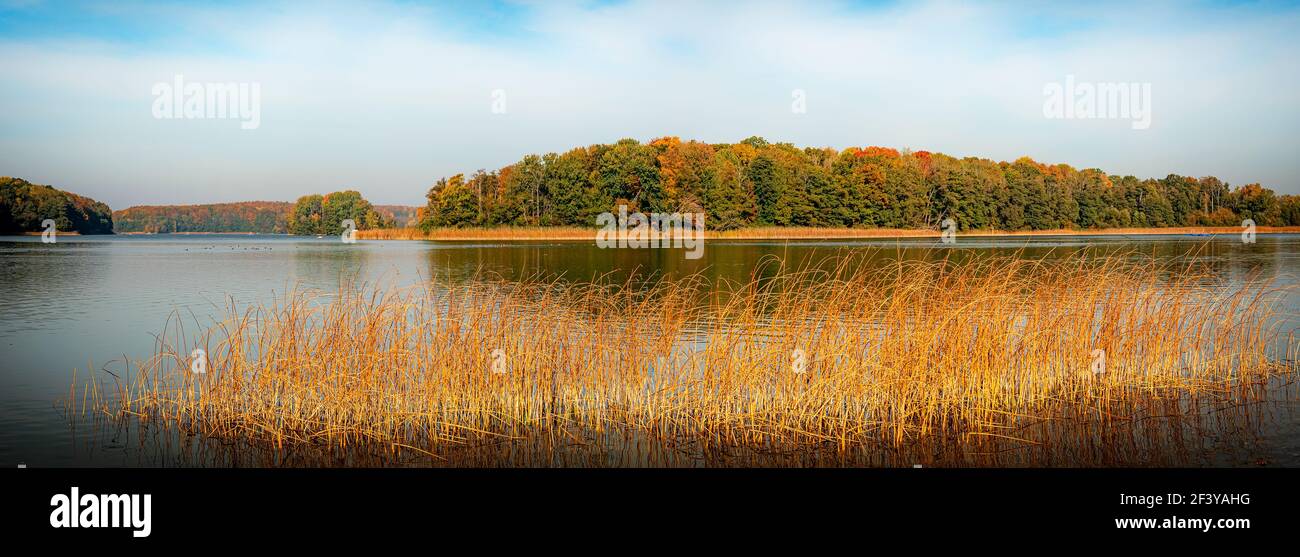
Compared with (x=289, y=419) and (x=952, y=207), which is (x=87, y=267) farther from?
(x=952, y=207)

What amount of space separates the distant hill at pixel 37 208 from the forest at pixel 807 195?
43.3 m

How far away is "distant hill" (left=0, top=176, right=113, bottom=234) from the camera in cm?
8185

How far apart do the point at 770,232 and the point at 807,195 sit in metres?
11.2

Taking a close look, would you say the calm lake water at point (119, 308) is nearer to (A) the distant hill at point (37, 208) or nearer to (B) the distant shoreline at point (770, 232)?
(B) the distant shoreline at point (770, 232)

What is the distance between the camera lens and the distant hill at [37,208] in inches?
3222

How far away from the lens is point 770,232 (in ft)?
254

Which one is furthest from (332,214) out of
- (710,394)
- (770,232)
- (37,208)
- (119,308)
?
(710,394)

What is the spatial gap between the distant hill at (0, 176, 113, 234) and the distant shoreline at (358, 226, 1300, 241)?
116 ft

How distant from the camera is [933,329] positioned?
8273 millimetres

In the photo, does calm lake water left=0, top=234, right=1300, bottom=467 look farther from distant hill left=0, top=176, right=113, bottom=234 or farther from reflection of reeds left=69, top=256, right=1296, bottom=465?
distant hill left=0, top=176, right=113, bottom=234
